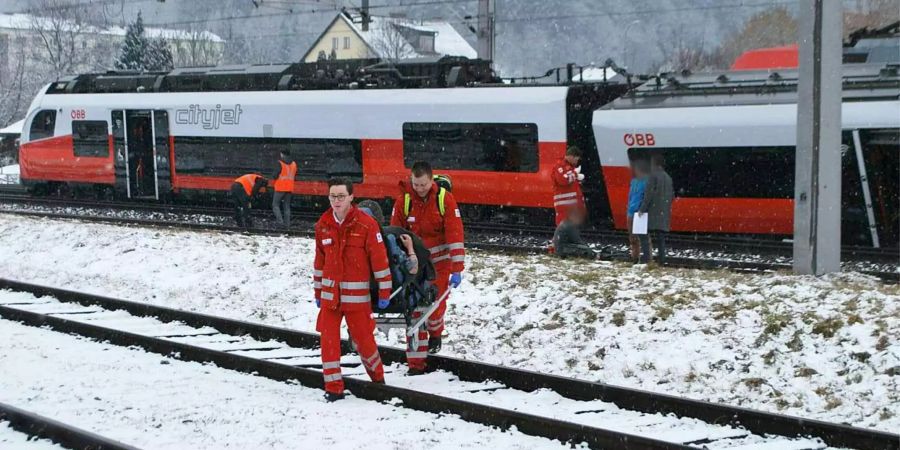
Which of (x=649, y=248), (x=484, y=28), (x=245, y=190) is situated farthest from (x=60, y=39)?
(x=649, y=248)

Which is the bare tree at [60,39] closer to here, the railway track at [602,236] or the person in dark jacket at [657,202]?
the railway track at [602,236]

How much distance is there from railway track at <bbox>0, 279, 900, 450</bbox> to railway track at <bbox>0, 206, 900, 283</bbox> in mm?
5556

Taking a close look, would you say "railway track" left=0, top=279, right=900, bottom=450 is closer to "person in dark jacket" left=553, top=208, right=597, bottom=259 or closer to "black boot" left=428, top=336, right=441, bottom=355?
"black boot" left=428, top=336, right=441, bottom=355

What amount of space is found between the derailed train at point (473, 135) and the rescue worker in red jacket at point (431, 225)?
28.2ft

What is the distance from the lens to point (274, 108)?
22.1 meters

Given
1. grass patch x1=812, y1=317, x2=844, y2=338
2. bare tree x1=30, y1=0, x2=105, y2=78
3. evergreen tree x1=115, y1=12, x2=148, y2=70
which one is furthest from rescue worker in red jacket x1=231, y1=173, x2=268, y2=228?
evergreen tree x1=115, y1=12, x2=148, y2=70

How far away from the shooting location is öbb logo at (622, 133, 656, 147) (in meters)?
16.9

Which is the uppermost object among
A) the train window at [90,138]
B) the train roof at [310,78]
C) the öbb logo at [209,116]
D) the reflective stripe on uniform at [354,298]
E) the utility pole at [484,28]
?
the utility pole at [484,28]

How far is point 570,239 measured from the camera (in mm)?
14375

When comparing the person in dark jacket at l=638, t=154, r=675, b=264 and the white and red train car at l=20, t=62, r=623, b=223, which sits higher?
the white and red train car at l=20, t=62, r=623, b=223

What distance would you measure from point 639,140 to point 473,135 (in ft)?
11.2

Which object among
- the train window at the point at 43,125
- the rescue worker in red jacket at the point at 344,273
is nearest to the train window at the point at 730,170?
the rescue worker in red jacket at the point at 344,273

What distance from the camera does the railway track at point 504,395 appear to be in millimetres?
6750

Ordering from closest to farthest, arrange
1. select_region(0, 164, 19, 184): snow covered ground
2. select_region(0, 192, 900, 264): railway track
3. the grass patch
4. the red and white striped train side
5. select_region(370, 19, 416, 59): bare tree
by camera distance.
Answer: the grass patch < select_region(0, 192, 900, 264): railway track < the red and white striped train side < select_region(0, 164, 19, 184): snow covered ground < select_region(370, 19, 416, 59): bare tree
